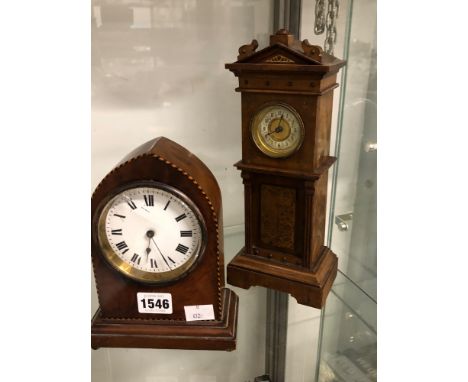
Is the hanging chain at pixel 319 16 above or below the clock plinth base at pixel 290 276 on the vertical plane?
above

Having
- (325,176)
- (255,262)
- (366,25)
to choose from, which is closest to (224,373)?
(255,262)

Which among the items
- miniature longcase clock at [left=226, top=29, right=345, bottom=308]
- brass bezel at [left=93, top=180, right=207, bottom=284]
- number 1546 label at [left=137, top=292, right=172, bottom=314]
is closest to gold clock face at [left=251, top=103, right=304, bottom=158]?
miniature longcase clock at [left=226, top=29, right=345, bottom=308]

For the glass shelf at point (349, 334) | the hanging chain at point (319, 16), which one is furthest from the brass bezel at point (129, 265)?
the hanging chain at point (319, 16)

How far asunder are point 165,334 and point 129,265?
18cm

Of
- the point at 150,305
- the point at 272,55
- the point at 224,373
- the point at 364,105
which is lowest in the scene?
the point at 224,373

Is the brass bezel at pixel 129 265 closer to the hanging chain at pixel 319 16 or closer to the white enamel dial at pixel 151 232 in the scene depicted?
the white enamel dial at pixel 151 232

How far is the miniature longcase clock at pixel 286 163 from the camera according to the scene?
3.13 ft

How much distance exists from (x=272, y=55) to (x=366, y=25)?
0.31 metres

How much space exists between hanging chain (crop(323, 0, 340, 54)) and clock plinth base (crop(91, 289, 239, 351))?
742 mm

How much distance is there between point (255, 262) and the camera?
113 centimetres

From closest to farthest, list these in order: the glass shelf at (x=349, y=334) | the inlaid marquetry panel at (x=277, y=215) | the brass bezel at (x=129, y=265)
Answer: the brass bezel at (x=129, y=265) < the inlaid marquetry panel at (x=277, y=215) < the glass shelf at (x=349, y=334)

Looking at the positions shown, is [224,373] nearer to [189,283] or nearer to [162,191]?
[189,283]

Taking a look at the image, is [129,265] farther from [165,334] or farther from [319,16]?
[319,16]

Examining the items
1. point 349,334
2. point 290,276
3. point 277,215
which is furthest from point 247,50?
point 349,334
